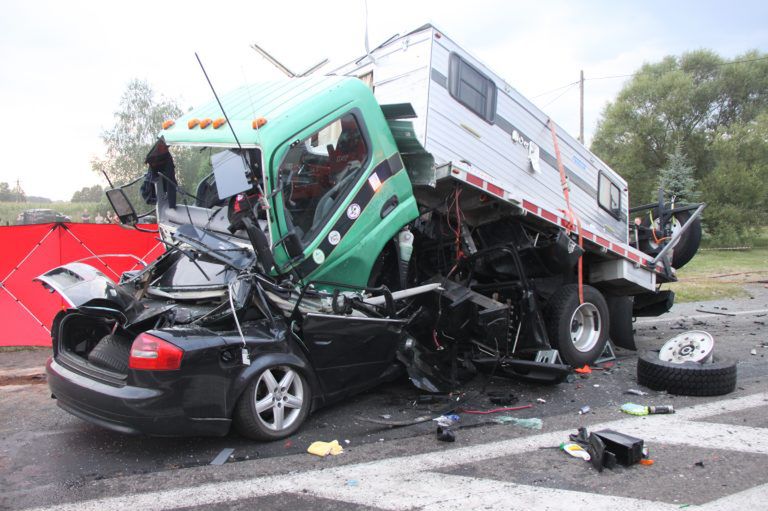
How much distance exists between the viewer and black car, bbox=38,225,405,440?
3.49 metres

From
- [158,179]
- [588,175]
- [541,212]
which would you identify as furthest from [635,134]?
[158,179]

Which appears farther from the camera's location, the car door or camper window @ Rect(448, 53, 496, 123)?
camper window @ Rect(448, 53, 496, 123)

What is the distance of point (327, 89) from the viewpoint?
4.57 meters

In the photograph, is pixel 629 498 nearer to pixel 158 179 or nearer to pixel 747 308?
pixel 158 179

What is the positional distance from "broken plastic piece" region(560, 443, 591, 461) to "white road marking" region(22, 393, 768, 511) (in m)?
0.14

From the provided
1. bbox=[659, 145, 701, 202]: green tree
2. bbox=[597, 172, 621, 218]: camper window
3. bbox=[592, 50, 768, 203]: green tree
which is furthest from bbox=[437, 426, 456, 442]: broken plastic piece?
bbox=[592, 50, 768, 203]: green tree

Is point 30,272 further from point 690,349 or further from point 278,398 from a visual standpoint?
point 690,349

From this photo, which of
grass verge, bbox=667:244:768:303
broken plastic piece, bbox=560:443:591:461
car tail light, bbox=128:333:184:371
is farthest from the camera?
grass verge, bbox=667:244:768:303

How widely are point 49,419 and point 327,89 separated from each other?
11.8ft

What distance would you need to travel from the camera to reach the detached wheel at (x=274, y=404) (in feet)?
12.3

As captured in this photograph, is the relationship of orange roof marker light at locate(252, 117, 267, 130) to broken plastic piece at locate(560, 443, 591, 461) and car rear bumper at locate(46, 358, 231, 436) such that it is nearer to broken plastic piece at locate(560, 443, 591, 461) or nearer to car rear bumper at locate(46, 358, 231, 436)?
car rear bumper at locate(46, 358, 231, 436)

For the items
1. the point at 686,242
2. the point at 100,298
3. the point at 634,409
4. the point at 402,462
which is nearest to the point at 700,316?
the point at 686,242

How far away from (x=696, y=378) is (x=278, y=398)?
12.3ft

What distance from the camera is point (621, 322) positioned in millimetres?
6848
